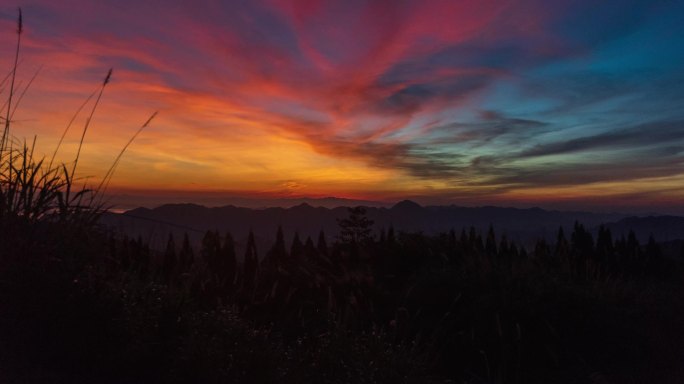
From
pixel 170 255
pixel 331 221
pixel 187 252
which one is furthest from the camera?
pixel 331 221

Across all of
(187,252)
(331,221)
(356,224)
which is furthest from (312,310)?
(331,221)

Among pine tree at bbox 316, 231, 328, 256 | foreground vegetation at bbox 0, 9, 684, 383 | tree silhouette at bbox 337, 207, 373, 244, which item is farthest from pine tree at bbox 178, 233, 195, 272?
tree silhouette at bbox 337, 207, 373, 244

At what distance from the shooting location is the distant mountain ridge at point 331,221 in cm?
605

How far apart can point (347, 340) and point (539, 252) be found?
25.6 feet

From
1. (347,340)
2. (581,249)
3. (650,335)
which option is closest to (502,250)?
(581,249)

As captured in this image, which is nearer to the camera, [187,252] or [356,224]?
[187,252]

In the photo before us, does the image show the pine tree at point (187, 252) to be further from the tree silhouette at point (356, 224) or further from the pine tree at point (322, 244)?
the tree silhouette at point (356, 224)

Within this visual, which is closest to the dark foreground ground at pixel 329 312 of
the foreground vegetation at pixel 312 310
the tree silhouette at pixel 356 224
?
the foreground vegetation at pixel 312 310

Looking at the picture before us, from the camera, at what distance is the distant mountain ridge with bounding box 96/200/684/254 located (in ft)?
19.8

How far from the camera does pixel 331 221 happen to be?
124438 millimetres

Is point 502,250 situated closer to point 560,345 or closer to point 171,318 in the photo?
point 560,345

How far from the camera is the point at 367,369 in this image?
4.22 m

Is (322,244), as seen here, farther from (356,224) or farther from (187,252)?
(356,224)

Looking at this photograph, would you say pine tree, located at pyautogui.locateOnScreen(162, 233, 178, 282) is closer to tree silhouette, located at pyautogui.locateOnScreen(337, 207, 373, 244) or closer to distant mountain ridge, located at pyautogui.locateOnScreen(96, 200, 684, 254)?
distant mountain ridge, located at pyautogui.locateOnScreen(96, 200, 684, 254)
